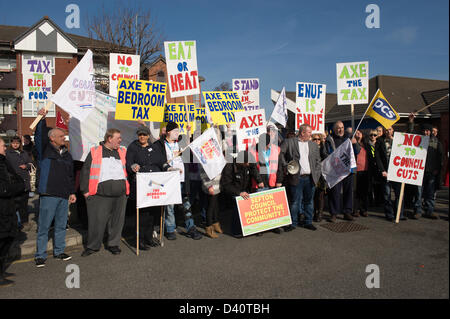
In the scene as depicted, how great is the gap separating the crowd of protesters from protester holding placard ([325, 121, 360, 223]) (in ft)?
0.07

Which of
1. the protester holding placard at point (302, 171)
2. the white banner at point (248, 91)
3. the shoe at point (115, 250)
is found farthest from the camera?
the white banner at point (248, 91)

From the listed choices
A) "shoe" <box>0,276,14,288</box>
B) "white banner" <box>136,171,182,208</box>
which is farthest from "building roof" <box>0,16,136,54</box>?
"shoe" <box>0,276,14,288</box>

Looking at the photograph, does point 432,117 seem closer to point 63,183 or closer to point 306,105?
point 306,105

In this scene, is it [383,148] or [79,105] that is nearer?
[79,105]

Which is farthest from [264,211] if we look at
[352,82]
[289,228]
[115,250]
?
[352,82]

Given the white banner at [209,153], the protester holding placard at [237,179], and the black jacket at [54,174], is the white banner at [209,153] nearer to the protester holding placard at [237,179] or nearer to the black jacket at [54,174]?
the protester holding placard at [237,179]

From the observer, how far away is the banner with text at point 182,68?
6961 millimetres

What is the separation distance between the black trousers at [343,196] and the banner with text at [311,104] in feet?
5.15

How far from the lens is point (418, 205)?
7129 millimetres

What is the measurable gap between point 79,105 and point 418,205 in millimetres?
7594

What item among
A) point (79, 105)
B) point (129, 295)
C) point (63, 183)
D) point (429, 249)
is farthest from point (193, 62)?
point (429, 249)

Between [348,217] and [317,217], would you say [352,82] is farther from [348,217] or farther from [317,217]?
[317,217]

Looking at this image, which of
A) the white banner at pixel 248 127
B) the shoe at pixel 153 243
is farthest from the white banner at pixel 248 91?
the shoe at pixel 153 243
